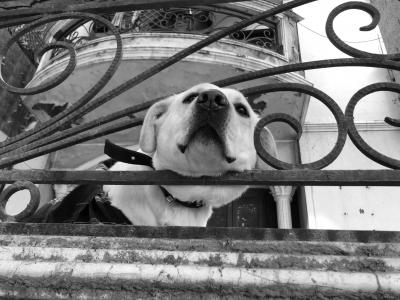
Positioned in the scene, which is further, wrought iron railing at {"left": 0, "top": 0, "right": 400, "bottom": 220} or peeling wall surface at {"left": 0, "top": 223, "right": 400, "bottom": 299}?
wrought iron railing at {"left": 0, "top": 0, "right": 400, "bottom": 220}

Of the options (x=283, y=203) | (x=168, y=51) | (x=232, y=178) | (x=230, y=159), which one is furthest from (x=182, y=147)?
(x=283, y=203)

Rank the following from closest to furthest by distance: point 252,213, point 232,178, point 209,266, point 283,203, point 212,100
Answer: point 209,266, point 232,178, point 212,100, point 283,203, point 252,213

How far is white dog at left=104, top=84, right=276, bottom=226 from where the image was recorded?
154 cm

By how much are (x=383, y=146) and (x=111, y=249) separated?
231 inches

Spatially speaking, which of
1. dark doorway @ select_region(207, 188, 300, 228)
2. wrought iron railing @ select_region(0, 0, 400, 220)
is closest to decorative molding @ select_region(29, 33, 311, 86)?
dark doorway @ select_region(207, 188, 300, 228)

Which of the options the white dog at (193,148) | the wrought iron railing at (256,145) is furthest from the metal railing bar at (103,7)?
the white dog at (193,148)

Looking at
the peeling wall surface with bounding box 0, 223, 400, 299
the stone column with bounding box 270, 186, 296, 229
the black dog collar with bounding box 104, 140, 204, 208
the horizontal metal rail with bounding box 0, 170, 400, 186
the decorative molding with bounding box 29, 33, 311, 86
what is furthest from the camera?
the stone column with bounding box 270, 186, 296, 229

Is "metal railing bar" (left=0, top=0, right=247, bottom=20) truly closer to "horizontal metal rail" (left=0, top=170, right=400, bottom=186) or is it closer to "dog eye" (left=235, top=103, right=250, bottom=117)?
"dog eye" (left=235, top=103, right=250, bottom=117)

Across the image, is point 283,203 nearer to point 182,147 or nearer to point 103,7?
point 182,147

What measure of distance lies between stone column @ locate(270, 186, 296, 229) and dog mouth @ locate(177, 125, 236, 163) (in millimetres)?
4256

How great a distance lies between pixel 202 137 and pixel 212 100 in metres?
0.19

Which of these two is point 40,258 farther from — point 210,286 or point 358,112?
point 358,112

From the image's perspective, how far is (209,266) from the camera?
0.84m

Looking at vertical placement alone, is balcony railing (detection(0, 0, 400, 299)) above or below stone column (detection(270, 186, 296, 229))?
below
